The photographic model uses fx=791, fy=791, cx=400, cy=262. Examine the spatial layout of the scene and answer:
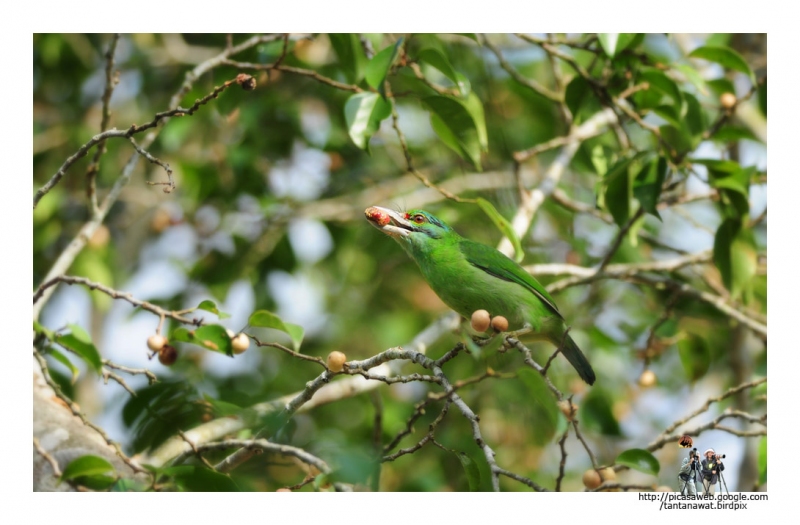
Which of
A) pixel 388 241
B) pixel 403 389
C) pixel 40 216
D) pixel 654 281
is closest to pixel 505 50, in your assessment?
pixel 388 241

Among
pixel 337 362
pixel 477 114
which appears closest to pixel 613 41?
pixel 477 114

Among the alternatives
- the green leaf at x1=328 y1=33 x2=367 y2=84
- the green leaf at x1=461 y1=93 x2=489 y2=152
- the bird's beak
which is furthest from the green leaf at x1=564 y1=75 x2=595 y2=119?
the bird's beak

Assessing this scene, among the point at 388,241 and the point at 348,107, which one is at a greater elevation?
the point at 388,241

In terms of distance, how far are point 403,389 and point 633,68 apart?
10.3ft

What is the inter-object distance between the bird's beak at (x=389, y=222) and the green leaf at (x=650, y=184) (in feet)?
3.77

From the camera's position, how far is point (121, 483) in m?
2.50

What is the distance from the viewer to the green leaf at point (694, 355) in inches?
177

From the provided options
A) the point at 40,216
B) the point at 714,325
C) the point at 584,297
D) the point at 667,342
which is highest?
the point at 40,216

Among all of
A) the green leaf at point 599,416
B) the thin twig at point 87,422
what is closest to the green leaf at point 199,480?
the thin twig at point 87,422

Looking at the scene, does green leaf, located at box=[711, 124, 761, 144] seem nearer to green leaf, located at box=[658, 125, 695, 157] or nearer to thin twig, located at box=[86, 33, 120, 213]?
green leaf, located at box=[658, 125, 695, 157]

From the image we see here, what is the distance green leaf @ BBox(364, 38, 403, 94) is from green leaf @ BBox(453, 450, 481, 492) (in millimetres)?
1437

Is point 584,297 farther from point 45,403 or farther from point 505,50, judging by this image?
point 45,403

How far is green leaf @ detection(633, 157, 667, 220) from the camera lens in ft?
12.2

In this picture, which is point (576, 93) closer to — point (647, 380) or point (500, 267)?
point (500, 267)
